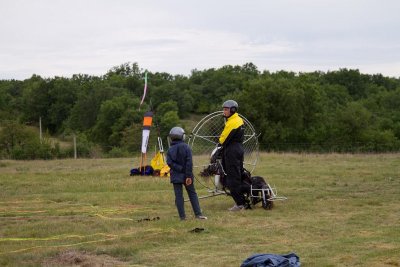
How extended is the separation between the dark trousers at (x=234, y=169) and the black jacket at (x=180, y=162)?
1170 mm

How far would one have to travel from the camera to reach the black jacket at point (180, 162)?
10.2 metres

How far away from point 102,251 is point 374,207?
5.85m

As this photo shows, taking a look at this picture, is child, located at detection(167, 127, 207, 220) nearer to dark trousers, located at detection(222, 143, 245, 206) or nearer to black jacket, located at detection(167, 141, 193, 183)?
black jacket, located at detection(167, 141, 193, 183)

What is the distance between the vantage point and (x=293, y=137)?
58.1 meters

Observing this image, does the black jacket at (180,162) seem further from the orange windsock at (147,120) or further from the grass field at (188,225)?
the orange windsock at (147,120)

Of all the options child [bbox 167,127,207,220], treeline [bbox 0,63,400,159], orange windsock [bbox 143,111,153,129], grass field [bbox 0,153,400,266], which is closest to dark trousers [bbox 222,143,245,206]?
grass field [bbox 0,153,400,266]

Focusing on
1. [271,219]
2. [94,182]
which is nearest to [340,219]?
[271,219]

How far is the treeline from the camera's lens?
5619 centimetres

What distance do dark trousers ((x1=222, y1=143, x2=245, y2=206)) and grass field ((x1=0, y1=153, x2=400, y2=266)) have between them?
18.8 inches

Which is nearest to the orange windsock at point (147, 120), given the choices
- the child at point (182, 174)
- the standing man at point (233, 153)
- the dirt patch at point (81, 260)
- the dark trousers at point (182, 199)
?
the standing man at point (233, 153)

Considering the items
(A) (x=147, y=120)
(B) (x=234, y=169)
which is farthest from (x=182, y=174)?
(A) (x=147, y=120)

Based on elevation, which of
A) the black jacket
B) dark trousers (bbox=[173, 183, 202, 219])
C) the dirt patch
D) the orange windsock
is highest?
the orange windsock

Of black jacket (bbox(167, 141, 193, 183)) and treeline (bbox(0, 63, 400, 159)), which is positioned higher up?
A: treeline (bbox(0, 63, 400, 159))

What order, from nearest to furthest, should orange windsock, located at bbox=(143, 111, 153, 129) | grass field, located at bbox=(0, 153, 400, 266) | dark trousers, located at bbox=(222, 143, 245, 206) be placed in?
grass field, located at bbox=(0, 153, 400, 266), dark trousers, located at bbox=(222, 143, 245, 206), orange windsock, located at bbox=(143, 111, 153, 129)
